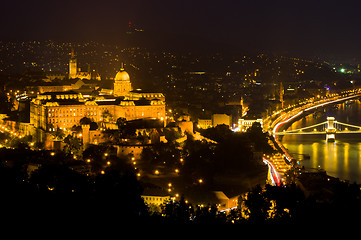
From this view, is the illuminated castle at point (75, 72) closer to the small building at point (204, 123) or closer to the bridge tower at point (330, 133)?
the small building at point (204, 123)

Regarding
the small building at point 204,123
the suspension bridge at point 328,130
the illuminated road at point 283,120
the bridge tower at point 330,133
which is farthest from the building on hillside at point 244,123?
the bridge tower at point 330,133

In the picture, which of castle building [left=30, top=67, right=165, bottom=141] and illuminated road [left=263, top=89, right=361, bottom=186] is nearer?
illuminated road [left=263, top=89, right=361, bottom=186]

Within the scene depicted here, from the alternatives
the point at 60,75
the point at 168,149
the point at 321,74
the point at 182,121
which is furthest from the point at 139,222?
the point at 321,74

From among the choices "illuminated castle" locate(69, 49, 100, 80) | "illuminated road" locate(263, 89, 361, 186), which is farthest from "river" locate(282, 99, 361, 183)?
"illuminated castle" locate(69, 49, 100, 80)

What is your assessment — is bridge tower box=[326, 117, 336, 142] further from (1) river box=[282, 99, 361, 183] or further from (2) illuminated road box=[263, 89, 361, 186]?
(2) illuminated road box=[263, 89, 361, 186]

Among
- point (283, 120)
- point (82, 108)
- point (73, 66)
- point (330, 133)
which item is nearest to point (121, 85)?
point (82, 108)

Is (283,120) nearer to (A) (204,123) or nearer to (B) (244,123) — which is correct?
(B) (244,123)
